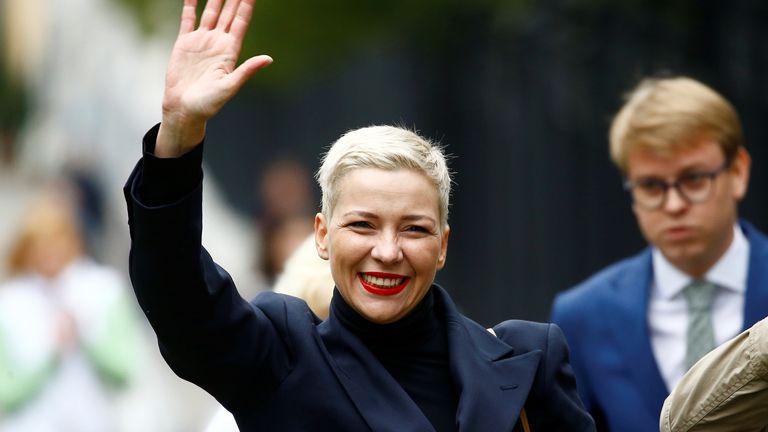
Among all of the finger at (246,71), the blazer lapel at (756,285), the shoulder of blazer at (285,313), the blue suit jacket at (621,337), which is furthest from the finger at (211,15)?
the blazer lapel at (756,285)

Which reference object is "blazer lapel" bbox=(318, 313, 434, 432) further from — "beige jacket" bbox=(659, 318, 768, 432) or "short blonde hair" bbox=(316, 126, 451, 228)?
"beige jacket" bbox=(659, 318, 768, 432)

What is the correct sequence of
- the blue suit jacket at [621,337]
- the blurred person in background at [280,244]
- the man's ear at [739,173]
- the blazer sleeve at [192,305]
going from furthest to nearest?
the blurred person in background at [280,244], the man's ear at [739,173], the blue suit jacket at [621,337], the blazer sleeve at [192,305]

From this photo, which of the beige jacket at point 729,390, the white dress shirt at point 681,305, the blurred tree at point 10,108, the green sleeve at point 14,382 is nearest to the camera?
the beige jacket at point 729,390

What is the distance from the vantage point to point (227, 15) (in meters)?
4.00

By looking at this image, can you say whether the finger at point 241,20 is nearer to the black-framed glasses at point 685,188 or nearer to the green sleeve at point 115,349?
the black-framed glasses at point 685,188

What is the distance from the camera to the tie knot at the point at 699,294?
5.96 metres

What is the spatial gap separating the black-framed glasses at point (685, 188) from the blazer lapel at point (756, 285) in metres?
0.24

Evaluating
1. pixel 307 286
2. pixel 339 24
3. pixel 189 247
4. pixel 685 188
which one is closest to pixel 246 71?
pixel 189 247

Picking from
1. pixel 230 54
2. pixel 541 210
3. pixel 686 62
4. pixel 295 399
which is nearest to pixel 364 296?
pixel 295 399

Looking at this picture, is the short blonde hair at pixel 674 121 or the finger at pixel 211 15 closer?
the finger at pixel 211 15

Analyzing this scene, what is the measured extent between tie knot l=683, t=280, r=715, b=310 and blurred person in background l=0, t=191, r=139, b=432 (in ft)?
11.8

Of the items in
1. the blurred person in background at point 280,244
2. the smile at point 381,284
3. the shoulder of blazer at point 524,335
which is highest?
the smile at point 381,284

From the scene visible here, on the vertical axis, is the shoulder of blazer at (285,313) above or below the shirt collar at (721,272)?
above

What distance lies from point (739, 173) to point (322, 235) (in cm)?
243
